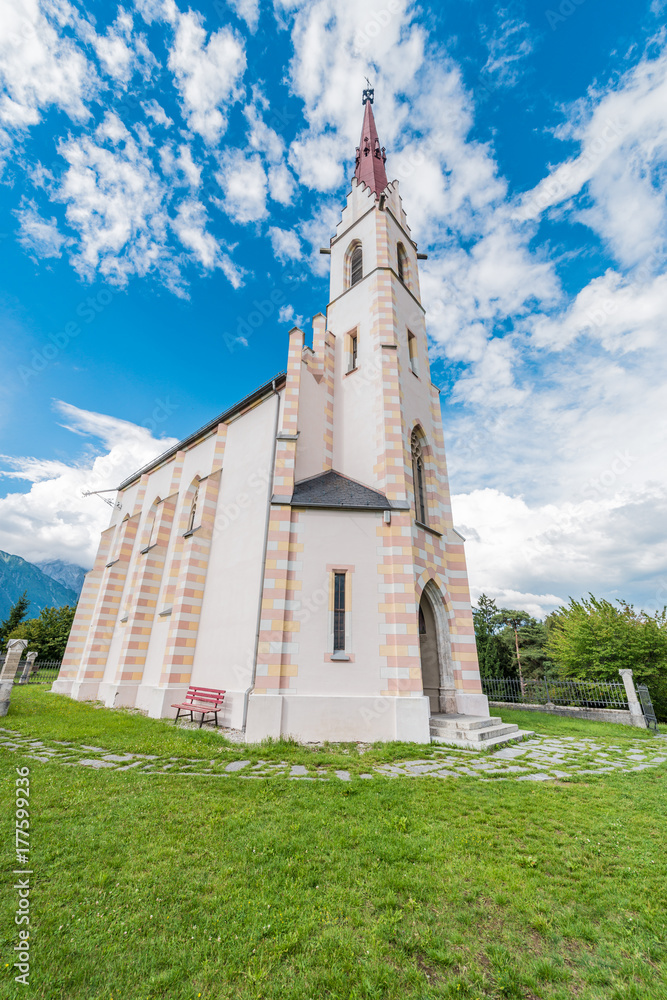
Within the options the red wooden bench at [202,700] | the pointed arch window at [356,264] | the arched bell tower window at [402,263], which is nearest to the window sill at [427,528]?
the red wooden bench at [202,700]

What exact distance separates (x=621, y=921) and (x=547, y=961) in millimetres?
884

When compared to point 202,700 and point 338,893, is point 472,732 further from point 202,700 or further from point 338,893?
point 202,700

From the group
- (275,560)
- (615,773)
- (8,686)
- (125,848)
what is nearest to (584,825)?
(615,773)

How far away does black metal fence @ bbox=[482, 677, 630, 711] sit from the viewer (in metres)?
15.0

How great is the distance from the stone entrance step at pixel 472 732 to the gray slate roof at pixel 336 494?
5.28m

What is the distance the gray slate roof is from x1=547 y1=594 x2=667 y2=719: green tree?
14.2 metres

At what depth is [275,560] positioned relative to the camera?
9.99m

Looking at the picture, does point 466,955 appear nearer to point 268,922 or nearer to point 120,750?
point 268,922

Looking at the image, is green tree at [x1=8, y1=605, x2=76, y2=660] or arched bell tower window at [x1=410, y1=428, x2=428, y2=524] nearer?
arched bell tower window at [x1=410, y1=428, x2=428, y2=524]

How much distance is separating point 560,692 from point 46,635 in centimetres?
3805

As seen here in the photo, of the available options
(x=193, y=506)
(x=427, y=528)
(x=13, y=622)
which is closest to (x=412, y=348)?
(x=427, y=528)

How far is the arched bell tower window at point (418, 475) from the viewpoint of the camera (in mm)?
12961

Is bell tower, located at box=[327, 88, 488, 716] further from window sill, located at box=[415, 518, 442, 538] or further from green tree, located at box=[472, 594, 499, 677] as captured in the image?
green tree, located at box=[472, 594, 499, 677]

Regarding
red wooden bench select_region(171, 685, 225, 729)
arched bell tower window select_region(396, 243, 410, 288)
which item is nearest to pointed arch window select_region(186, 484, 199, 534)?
red wooden bench select_region(171, 685, 225, 729)
